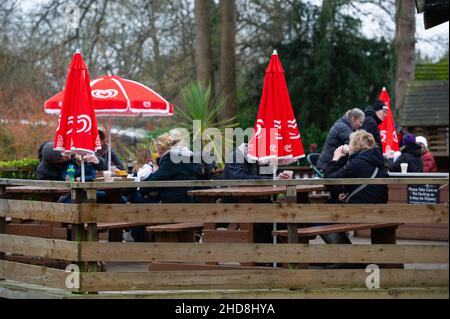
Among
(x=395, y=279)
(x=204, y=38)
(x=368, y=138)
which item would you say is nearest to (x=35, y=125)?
(x=204, y=38)

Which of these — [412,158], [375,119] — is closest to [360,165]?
[375,119]

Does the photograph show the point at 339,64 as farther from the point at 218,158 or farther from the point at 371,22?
the point at 218,158

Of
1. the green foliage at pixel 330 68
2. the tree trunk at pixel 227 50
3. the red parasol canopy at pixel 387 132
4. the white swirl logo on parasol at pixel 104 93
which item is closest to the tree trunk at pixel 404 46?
the green foliage at pixel 330 68

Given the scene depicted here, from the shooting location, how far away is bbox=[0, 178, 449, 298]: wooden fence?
818 centimetres

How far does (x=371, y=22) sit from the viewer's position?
27438 mm

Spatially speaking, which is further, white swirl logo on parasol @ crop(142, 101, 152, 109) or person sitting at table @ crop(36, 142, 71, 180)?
white swirl logo on parasol @ crop(142, 101, 152, 109)

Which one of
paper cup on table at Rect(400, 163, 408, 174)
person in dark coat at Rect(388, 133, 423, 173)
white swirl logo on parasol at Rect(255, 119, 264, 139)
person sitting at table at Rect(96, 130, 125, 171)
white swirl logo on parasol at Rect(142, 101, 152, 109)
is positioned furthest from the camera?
person in dark coat at Rect(388, 133, 423, 173)

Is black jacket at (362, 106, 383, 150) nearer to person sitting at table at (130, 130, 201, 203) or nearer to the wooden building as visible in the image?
person sitting at table at (130, 130, 201, 203)

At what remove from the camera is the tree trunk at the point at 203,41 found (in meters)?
23.3

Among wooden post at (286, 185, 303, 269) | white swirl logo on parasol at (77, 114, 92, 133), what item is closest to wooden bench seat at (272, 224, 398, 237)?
wooden post at (286, 185, 303, 269)

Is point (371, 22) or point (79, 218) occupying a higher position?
point (371, 22)

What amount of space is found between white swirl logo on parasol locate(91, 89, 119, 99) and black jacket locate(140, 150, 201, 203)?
2.92 meters

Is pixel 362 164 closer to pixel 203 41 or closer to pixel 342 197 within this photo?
pixel 342 197
